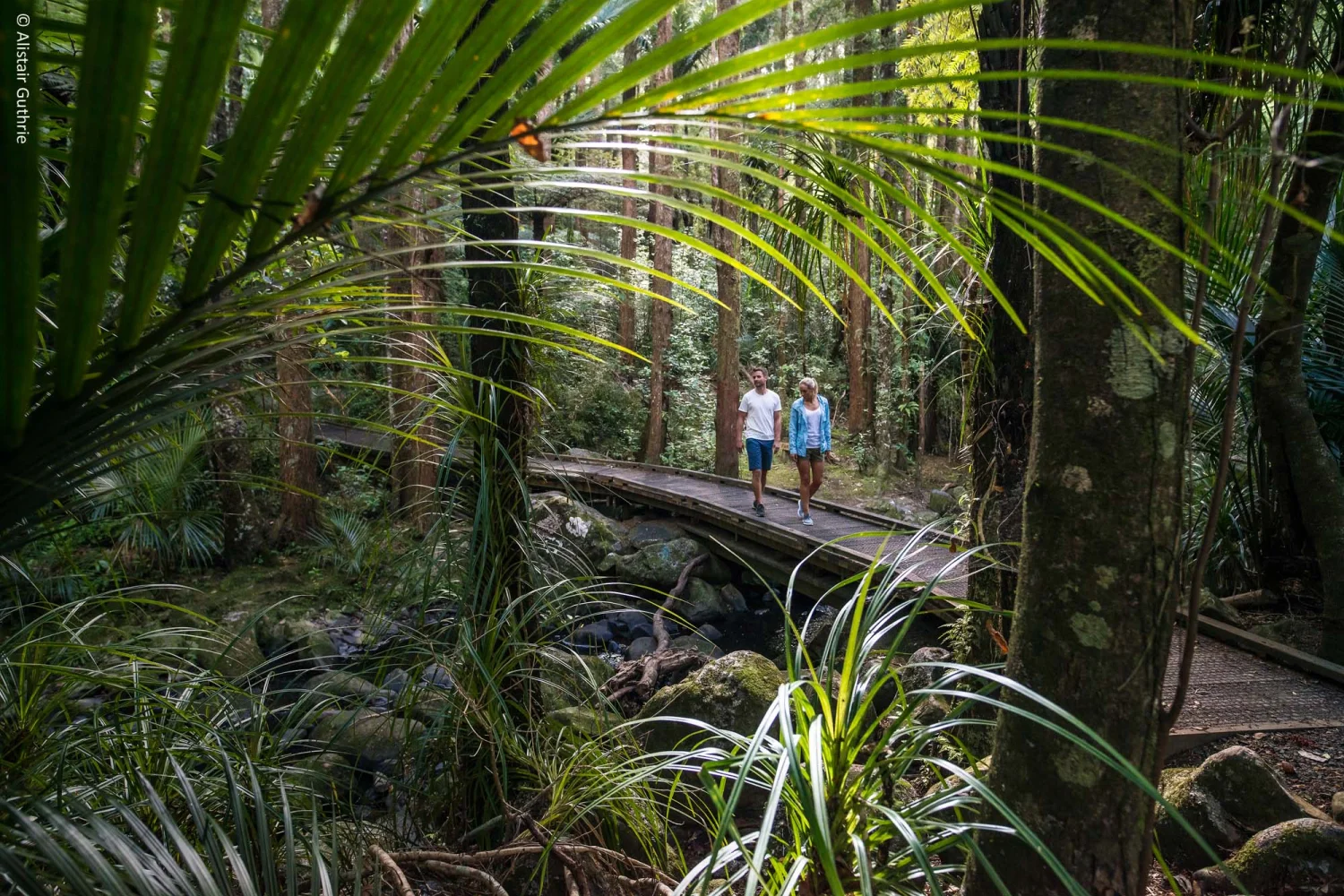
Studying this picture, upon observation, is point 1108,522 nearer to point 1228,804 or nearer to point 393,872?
point 393,872

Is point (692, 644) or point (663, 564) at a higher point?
point (663, 564)

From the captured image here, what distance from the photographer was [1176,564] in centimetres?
121

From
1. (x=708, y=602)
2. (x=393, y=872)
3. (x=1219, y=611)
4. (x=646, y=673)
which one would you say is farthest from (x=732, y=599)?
(x=393, y=872)

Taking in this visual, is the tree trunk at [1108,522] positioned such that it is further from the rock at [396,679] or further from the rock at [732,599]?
the rock at [732,599]

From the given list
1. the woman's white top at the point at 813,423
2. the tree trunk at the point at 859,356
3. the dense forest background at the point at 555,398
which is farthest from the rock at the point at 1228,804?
the tree trunk at the point at 859,356

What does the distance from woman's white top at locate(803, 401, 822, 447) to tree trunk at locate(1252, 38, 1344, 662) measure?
351cm

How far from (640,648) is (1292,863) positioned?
585 centimetres

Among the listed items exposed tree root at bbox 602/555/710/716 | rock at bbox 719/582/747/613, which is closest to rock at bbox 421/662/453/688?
exposed tree root at bbox 602/555/710/716

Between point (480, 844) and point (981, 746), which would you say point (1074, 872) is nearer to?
point (480, 844)

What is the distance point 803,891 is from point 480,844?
125 centimetres

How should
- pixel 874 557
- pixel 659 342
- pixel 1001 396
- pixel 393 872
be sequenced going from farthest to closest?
pixel 659 342 < pixel 1001 396 < pixel 874 557 < pixel 393 872

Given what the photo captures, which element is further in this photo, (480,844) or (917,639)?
(917,639)

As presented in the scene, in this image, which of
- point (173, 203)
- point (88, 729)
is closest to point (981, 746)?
point (88, 729)

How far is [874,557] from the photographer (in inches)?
108
